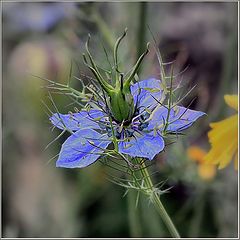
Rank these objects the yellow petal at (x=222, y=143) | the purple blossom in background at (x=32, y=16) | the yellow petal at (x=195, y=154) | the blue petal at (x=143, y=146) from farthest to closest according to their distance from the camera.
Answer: the purple blossom in background at (x=32, y=16) < the yellow petal at (x=195, y=154) < the yellow petal at (x=222, y=143) < the blue petal at (x=143, y=146)

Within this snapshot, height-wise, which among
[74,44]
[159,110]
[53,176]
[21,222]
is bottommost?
[21,222]

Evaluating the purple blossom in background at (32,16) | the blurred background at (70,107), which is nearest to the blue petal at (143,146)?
the blurred background at (70,107)

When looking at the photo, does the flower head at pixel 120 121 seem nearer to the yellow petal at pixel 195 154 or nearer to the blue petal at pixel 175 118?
the blue petal at pixel 175 118

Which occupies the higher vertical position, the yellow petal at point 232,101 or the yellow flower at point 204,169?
the yellow petal at point 232,101

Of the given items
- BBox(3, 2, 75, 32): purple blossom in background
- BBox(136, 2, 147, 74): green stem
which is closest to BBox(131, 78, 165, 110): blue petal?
BBox(136, 2, 147, 74): green stem

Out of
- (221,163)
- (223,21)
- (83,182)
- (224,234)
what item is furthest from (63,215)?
(221,163)

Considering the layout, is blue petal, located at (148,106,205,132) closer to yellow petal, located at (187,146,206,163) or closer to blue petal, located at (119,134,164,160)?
blue petal, located at (119,134,164,160)

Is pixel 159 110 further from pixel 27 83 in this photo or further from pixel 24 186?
pixel 24 186
